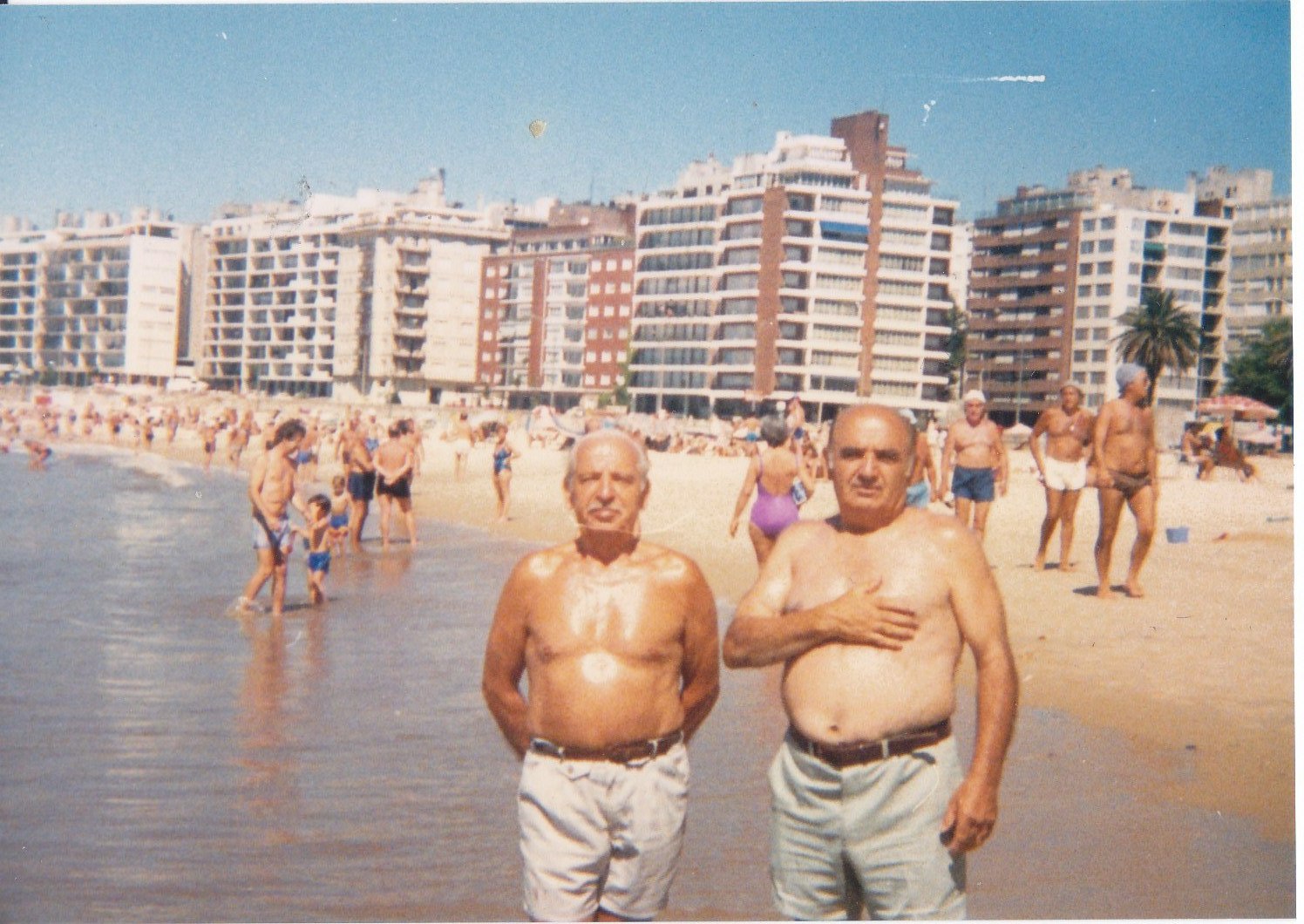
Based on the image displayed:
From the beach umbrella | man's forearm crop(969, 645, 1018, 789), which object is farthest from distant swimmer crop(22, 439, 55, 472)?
man's forearm crop(969, 645, 1018, 789)

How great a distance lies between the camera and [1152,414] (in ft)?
34.3

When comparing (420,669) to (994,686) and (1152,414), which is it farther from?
(994,686)

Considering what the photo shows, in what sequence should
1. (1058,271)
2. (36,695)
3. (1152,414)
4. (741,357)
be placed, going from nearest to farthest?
(36,695), (1152,414), (741,357), (1058,271)

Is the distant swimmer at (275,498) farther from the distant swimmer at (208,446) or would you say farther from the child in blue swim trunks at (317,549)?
the distant swimmer at (208,446)

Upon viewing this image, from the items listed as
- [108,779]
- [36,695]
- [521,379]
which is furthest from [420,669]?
[521,379]

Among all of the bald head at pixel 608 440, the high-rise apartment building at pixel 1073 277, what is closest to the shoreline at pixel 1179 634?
the bald head at pixel 608 440

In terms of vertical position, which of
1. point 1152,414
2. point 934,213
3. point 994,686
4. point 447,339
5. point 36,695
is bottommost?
point 36,695

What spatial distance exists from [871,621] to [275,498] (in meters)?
8.30

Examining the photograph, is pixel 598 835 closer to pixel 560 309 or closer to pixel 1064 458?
pixel 1064 458

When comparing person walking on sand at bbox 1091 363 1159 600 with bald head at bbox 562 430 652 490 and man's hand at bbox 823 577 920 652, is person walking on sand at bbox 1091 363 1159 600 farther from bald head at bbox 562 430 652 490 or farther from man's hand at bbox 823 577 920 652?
man's hand at bbox 823 577 920 652

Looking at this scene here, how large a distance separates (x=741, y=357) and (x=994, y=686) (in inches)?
2939

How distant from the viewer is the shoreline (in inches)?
264

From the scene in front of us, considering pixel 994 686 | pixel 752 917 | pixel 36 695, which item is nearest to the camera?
pixel 994 686

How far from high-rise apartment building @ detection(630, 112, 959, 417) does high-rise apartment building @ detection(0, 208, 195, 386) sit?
4595 cm
